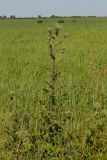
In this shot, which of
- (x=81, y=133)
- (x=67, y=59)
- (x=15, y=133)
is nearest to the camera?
(x=15, y=133)

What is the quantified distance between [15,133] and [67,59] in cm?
887

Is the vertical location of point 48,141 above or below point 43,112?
below

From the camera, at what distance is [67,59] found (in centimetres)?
1259

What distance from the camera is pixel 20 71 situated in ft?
34.3

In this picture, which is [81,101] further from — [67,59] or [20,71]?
[67,59]

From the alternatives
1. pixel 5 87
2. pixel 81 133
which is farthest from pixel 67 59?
pixel 81 133

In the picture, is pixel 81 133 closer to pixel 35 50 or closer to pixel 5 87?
pixel 5 87

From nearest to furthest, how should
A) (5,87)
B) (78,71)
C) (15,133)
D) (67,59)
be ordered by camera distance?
(15,133) → (5,87) → (78,71) → (67,59)

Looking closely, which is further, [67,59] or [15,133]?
[67,59]

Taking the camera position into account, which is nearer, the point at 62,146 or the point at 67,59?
the point at 62,146

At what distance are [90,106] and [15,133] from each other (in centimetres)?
237

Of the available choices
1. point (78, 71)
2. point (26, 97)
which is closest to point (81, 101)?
point (26, 97)

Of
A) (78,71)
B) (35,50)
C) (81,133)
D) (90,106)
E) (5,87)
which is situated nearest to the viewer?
(81,133)

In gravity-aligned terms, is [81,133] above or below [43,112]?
below
